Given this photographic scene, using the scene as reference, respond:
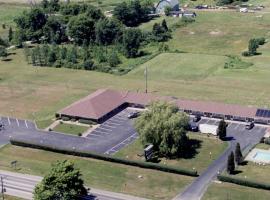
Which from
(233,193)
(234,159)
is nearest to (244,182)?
(233,193)

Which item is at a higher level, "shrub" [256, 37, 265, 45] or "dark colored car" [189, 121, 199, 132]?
"shrub" [256, 37, 265, 45]

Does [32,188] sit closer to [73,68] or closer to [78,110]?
[78,110]

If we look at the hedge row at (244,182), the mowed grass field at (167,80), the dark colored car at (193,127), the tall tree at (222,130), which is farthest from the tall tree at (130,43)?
the hedge row at (244,182)

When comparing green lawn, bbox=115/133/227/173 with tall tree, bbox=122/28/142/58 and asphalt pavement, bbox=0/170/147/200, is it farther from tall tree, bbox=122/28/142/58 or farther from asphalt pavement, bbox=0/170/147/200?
tall tree, bbox=122/28/142/58

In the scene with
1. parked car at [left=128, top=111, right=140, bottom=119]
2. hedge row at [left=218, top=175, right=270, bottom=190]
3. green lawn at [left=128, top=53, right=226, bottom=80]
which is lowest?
hedge row at [left=218, top=175, right=270, bottom=190]

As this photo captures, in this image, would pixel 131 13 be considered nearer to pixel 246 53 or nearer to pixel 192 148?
pixel 246 53

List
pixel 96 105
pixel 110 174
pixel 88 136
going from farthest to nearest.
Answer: pixel 96 105
pixel 88 136
pixel 110 174

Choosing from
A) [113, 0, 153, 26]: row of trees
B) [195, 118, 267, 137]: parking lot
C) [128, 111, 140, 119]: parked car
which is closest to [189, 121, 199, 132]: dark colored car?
[195, 118, 267, 137]: parking lot

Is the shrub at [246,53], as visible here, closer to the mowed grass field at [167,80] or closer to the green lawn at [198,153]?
the mowed grass field at [167,80]
